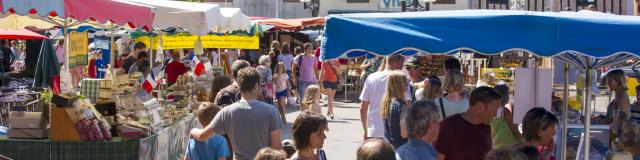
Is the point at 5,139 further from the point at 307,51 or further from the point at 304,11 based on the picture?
the point at 304,11

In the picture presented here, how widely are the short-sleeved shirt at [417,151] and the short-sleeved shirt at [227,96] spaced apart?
3.17 meters

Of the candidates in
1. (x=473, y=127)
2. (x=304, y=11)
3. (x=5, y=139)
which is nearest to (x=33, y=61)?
(x=5, y=139)

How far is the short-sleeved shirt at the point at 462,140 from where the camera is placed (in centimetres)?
662

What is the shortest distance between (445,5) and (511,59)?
80.0 ft

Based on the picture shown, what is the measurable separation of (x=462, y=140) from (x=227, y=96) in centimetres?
284

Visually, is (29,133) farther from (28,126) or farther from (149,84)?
(149,84)

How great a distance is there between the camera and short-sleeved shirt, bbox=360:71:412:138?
9117mm

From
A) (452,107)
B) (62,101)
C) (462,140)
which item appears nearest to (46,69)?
(62,101)

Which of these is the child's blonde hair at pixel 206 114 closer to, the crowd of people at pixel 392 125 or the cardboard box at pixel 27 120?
the crowd of people at pixel 392 125

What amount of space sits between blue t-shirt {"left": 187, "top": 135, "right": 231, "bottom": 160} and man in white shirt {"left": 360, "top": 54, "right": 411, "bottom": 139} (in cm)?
229

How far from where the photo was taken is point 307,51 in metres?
18.8

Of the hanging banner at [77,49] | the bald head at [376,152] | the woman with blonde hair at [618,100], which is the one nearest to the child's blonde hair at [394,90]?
the woman with blonde hair at [618,100]

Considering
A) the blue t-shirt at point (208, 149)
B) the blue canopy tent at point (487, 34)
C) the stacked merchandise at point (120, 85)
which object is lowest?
the blue t-shirt at point (208, 149)

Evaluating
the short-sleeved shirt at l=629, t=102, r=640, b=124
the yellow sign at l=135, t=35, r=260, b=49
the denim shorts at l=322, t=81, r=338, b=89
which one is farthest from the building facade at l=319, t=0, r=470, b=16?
the short-sleeved shirt at l=629, t=102, r=640, b=124
